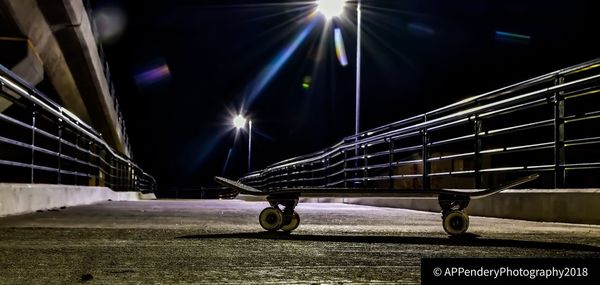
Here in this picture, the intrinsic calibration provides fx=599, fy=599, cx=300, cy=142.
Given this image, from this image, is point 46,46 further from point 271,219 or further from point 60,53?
point 271,219

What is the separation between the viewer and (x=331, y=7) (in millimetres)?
18062

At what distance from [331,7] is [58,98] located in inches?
456

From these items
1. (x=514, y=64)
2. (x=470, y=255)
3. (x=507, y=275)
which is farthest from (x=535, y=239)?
(x=514, y=64)

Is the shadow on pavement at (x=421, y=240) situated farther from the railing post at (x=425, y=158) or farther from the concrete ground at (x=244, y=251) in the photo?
the railing post at (x=425, y=158)

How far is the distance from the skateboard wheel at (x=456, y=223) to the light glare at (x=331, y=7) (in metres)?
14.2

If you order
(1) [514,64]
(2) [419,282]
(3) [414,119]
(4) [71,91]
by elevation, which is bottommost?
(2) [419,282]

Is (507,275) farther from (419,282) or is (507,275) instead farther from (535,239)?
(535,239)

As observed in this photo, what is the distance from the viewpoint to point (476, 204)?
7.45 metres

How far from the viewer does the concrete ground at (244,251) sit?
2.65 meters

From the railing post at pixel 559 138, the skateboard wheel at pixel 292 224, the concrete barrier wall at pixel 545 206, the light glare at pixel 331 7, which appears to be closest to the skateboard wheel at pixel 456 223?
the skateboard wheel at pixel 292 224

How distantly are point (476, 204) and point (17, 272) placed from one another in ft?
19.3

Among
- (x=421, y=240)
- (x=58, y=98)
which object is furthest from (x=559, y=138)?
(x=58, y=98)

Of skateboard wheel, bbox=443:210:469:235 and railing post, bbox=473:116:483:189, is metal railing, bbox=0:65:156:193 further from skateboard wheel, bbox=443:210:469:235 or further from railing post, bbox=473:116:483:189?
railing post, bbox=473:116:483:189

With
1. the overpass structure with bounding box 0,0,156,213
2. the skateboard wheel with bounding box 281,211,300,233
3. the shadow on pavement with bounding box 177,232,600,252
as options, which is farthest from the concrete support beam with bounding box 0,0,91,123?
the shadow on pavement with bounding box 177,232,600,252
